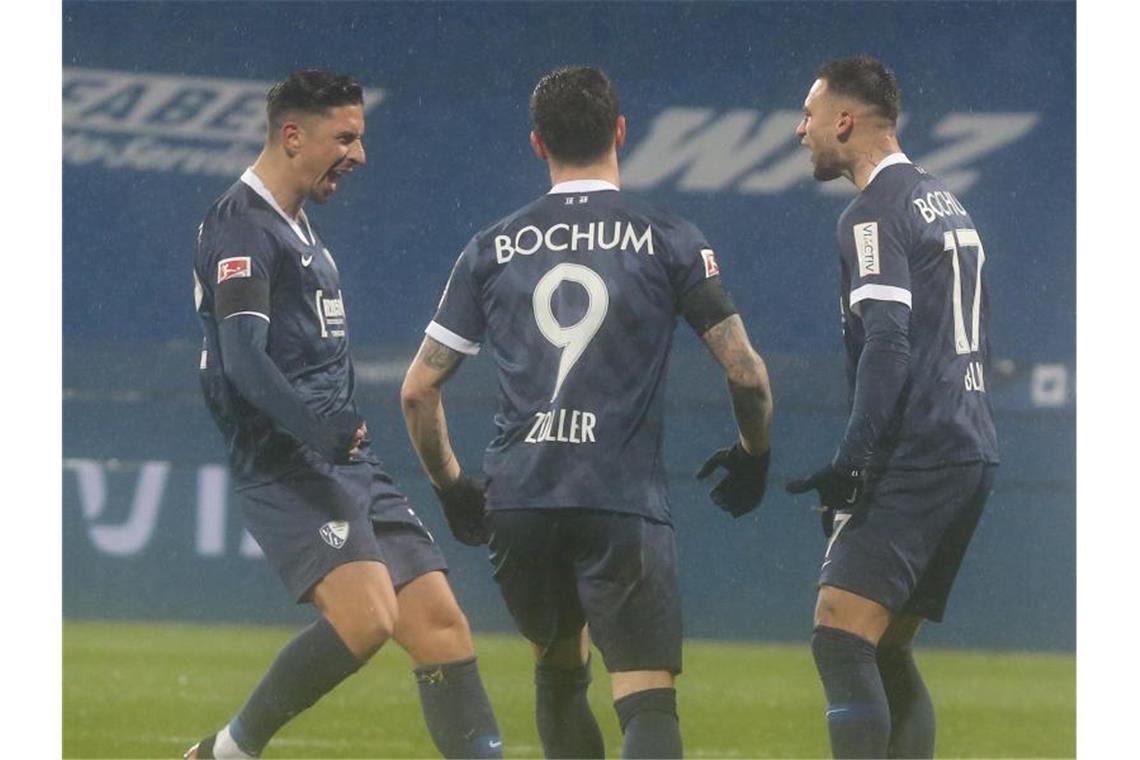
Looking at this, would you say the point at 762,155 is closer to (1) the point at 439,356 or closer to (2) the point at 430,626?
(2) the point at 430,626

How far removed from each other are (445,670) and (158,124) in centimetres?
369

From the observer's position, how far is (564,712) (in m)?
3.14

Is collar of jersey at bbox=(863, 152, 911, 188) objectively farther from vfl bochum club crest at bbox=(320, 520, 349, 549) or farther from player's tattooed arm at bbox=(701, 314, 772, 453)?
vfl bochum club crest at bbox=(320, 520, 349, 549)

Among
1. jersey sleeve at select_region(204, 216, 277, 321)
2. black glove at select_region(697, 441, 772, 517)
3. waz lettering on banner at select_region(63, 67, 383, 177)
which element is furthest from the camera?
waz lettering on banner at select_region(63, 67, 383, 177)

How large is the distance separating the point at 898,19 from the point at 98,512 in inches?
136

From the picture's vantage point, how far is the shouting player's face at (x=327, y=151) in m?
3.44

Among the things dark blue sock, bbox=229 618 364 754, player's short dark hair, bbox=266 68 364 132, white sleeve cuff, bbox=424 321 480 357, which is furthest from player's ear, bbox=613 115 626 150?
dark blue sock, bbox=229 618 364 754

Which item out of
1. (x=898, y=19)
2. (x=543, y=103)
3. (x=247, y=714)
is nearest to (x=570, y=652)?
(x=247, y=714)

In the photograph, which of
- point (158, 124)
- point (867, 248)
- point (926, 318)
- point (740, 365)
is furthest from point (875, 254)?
point (158, 124)

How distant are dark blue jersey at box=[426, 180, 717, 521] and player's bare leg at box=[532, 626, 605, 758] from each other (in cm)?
37

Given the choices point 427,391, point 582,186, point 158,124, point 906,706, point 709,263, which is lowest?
point 906,706

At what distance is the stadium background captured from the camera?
5.78 metres

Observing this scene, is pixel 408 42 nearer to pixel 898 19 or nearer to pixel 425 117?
pixel 425 117

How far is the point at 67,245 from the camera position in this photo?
6.09 metres
